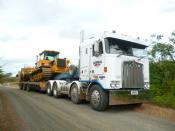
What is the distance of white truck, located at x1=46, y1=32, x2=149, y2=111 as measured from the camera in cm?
979

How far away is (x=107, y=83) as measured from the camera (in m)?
9.70

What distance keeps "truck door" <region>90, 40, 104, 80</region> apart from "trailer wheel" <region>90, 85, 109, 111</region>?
0.52 meters

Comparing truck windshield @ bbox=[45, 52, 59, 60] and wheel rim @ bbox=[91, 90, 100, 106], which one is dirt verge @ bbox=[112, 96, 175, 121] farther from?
truck windshield @ bbox=[45, 52, 59, 60]

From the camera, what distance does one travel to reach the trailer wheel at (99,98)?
9812mm

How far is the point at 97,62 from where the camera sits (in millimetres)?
10531

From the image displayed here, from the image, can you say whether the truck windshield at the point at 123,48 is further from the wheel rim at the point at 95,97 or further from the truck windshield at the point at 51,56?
the truck windshield at the point at 51,56

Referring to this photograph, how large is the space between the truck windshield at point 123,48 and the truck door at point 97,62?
0.36 m

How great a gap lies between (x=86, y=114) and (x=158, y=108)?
3.20 metres

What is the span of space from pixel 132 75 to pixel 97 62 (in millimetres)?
1622

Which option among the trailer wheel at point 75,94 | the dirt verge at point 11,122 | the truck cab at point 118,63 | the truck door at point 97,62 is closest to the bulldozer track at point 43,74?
the trailer wheel at point 75,94

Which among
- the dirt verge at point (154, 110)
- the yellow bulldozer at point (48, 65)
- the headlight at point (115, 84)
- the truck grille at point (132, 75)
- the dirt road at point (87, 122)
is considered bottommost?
the dirt road at point (87, 122)

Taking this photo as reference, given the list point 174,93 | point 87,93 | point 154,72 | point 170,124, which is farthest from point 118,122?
point 154,72

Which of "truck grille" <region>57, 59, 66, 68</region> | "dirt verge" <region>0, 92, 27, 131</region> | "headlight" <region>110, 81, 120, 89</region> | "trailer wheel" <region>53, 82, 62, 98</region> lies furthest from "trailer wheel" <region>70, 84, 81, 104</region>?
"truck grille" <region>57, 59, 66, 68</region>

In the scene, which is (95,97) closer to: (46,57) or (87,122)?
(87,122)
